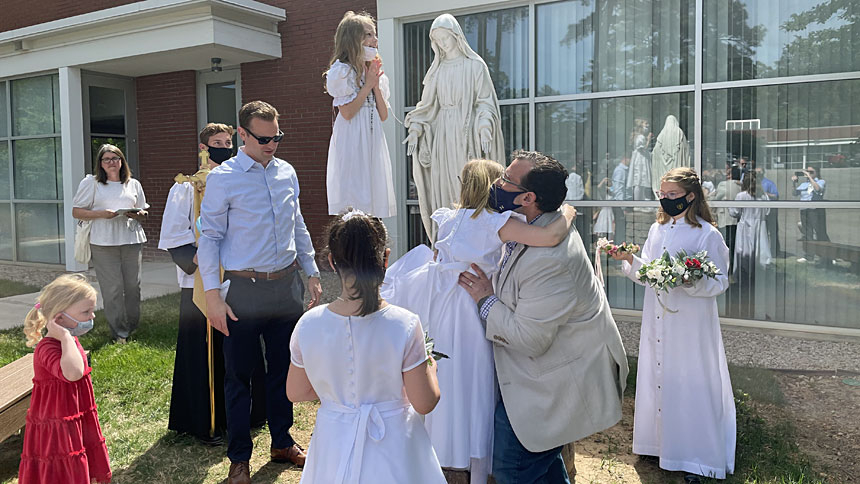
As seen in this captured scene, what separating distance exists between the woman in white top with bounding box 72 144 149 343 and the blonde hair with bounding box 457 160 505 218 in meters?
5.23

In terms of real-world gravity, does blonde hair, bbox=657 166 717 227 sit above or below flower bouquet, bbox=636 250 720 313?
above

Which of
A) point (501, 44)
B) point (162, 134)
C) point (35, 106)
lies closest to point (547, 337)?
point (501, 44)

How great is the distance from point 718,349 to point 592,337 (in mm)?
1553

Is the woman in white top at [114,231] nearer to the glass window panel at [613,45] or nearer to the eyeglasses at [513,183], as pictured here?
the glass window panel at [613,45]

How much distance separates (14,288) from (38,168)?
124 inches

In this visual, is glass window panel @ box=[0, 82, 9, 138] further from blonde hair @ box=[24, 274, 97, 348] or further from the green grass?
blonde hair @ box=[24, 274, 97, 348]

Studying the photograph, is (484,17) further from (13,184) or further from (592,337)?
(13,184)

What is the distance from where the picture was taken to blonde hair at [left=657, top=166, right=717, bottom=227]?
13.8 feet

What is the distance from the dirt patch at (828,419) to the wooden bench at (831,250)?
5.88 ft

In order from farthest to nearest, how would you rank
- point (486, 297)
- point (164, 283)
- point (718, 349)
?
1. point (164, 283)
2. point (718, 349)
3. point (486, 297)

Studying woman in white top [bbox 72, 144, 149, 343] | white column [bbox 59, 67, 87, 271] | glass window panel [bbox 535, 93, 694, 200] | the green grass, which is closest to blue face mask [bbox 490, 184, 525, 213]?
woman in white top [bbox 72, 144, 149, 343]

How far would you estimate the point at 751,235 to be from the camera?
316 inches

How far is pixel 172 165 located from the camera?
13633mm

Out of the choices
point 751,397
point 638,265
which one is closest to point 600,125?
point 751,397
